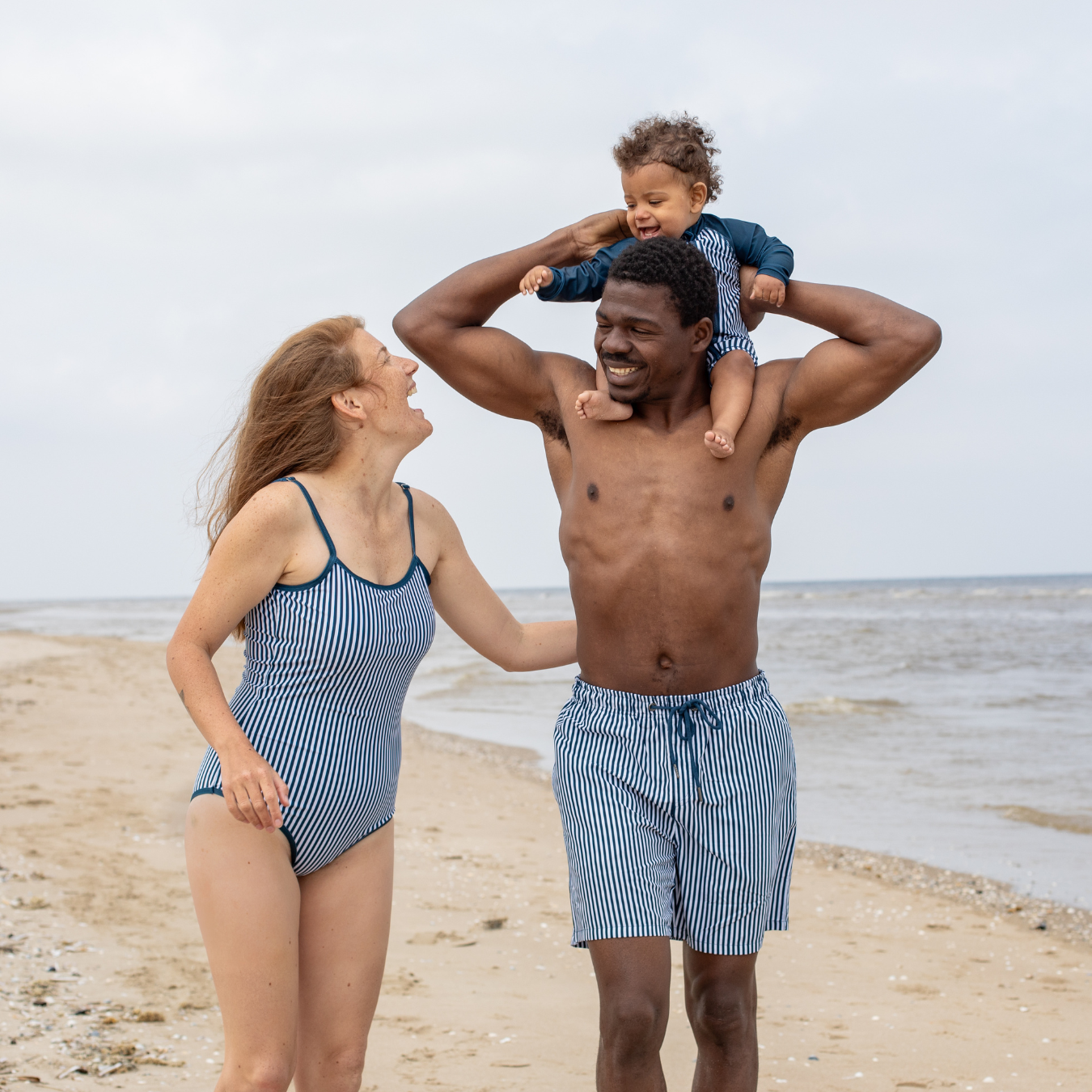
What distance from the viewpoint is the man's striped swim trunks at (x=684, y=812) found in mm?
3016

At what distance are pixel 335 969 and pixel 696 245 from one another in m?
2.16

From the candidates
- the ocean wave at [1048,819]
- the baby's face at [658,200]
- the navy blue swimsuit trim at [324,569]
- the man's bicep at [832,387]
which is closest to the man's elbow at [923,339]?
the man's bicep at [832,387]

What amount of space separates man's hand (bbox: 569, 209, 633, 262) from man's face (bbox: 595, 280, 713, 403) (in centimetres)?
38

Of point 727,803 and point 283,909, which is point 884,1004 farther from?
point 283,909

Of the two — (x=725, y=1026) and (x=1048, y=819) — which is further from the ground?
(x=725, y=1026)

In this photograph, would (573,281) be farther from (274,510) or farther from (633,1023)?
(633,1023)

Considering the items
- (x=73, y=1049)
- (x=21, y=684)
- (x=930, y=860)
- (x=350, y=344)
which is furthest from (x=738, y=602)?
(x=21, y=684)

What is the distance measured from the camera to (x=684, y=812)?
3055 millimetres

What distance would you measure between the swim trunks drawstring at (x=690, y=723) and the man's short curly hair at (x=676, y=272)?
39.9 inches

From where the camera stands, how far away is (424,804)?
9781mm

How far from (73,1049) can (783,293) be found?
3489 mm

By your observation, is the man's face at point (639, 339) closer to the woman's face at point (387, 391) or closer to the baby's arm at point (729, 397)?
the baby's arm at point (729, 397)

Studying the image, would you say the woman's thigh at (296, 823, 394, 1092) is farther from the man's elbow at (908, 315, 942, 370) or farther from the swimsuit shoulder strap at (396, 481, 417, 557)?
the man's elbow at (908, 315, 942, 370)

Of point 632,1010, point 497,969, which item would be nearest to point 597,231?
point 632,1010
